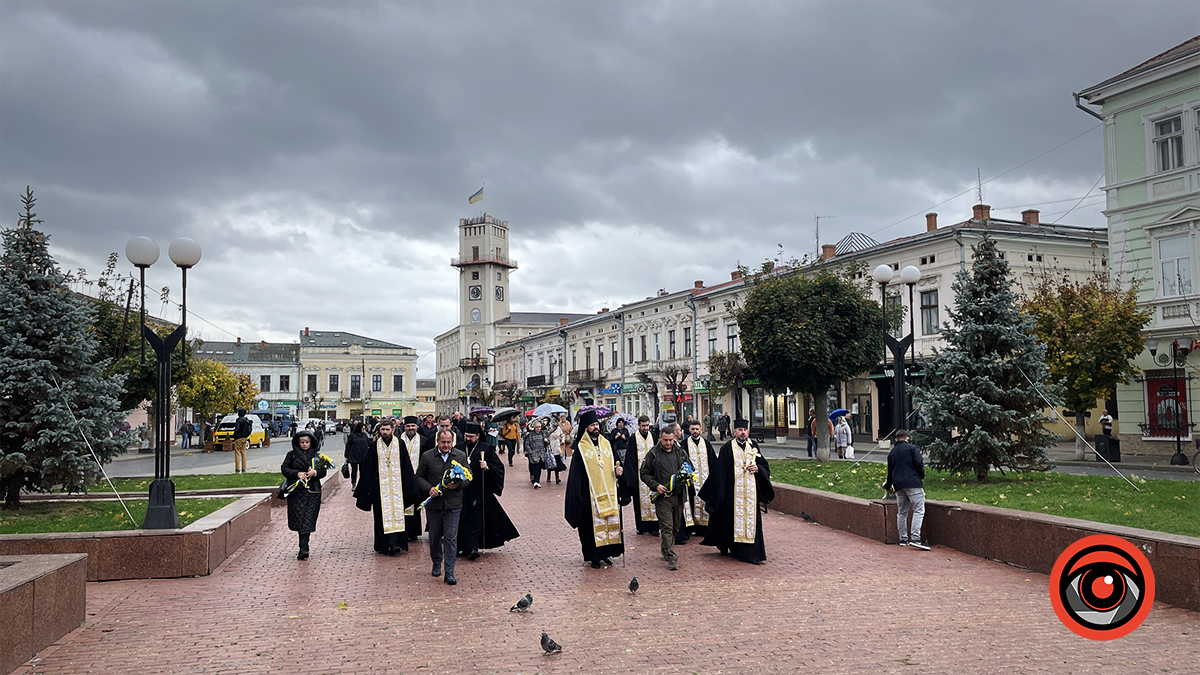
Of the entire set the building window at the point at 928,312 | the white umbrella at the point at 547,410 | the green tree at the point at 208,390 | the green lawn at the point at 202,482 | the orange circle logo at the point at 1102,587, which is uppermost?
the building window at the point at 928,312

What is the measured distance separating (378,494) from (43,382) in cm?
Answer: 439

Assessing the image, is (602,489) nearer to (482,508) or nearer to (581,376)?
(482,508)

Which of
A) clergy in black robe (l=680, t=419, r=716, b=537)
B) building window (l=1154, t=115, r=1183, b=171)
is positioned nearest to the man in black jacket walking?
clergy in black robe (l=680, t=419, r=716, b=537)

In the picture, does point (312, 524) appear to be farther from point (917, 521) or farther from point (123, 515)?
point (917, 521)

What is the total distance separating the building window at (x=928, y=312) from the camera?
1378 inches

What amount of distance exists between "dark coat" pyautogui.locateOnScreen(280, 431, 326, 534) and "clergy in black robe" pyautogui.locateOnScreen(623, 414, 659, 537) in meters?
3.85

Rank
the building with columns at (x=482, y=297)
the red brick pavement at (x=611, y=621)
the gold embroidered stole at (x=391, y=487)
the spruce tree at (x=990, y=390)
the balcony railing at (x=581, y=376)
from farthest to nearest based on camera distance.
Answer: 1. the building with columns at (x=482, y=297)
2. the balcony railing at (x=581, y=376)
3. the spruce tree at (x=990, y=390)
4. the gold embroidered stole at (x=391, y=487)
5. the red brick pavement at (x=611, y=621)

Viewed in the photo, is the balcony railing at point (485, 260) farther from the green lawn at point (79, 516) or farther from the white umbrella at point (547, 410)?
the green lawn at point (79, 516)

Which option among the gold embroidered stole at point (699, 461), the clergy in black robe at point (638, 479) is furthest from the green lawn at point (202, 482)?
the gold embroidered stole at point (699, 461)

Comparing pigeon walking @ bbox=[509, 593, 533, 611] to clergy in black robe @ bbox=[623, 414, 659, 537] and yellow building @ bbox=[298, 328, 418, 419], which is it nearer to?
clergy in black robe @ bbox=[623, 414, 659, 537]

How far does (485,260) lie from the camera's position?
299ft

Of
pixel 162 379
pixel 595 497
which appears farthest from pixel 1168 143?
pixel 162 379

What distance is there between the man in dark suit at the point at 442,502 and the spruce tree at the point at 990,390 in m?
8.59

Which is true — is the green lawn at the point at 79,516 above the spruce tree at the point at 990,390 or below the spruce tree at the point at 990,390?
below
